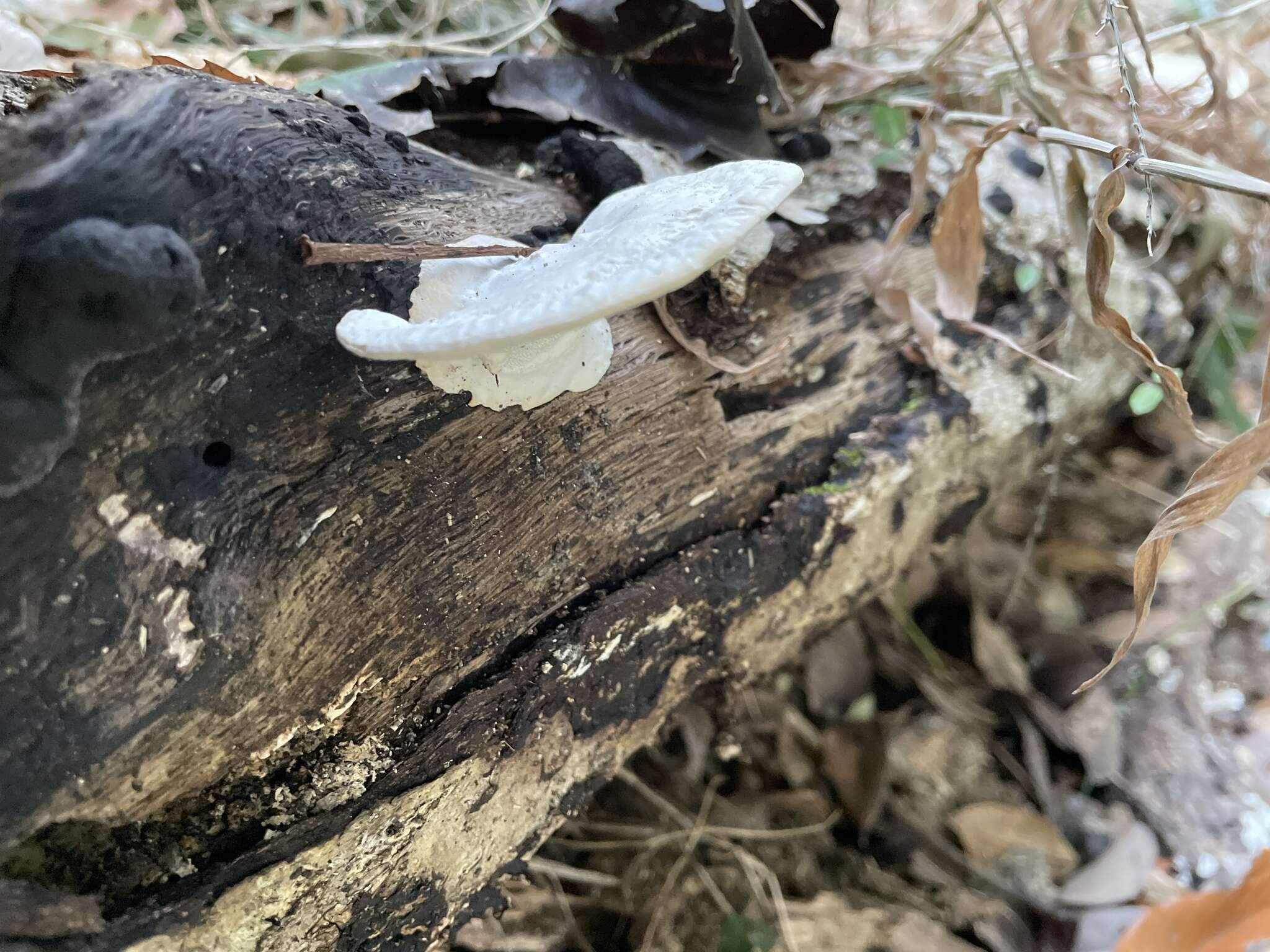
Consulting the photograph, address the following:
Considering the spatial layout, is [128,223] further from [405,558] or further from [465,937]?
[465,937]

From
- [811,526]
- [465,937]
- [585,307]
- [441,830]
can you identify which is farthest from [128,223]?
[465,937]

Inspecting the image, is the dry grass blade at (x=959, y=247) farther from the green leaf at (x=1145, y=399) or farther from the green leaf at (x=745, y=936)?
the green leaf at (x=745, y=936)

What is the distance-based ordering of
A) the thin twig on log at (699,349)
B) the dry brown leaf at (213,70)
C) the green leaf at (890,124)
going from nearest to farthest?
the dry brown leaf at (213,70)
the thin twig on log at (699,349)
the green leaf at (890,124)

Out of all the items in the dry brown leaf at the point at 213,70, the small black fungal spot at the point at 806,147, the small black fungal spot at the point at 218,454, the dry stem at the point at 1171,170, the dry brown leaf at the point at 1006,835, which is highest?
the dry brown leaf at the point at 213,70

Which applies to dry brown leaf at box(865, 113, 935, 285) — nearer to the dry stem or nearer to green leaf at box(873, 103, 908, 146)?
green leaf at box(873, 103, 908, 146)

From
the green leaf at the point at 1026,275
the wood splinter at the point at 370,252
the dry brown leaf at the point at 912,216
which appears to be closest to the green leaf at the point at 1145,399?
the green leaf at the point at 1026,275

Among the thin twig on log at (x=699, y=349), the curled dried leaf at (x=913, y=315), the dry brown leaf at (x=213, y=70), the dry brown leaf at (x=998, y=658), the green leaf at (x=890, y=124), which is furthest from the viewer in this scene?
the dry brown leaf at (x=998, y=658)

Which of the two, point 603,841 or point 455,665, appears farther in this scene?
point 603,841

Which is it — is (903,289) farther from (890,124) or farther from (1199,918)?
(1199,918)
